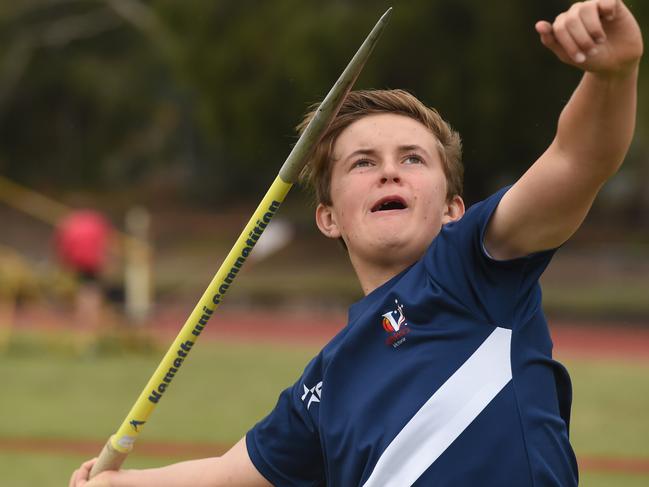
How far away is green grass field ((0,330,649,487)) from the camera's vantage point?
8695 mm

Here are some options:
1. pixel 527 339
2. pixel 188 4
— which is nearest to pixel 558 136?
pixel 527 339

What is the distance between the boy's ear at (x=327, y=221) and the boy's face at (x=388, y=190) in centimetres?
10

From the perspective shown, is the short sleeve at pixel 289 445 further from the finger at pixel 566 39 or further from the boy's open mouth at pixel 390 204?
the finger at pixel 566 39

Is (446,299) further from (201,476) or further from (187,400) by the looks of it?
(187,400)

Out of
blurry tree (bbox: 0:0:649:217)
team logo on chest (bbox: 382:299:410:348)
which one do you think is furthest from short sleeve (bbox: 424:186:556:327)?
blurry tree (bbox: 0:0:649:217)

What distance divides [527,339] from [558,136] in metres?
0.51

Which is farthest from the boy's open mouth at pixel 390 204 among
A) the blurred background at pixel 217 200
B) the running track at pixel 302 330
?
the running track at pixel 302 330

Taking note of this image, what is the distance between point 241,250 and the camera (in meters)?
2.96

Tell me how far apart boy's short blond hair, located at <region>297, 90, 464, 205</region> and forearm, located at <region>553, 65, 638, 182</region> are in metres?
0.67

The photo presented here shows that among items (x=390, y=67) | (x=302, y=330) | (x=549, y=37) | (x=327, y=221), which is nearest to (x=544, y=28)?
(x=549, y=37)

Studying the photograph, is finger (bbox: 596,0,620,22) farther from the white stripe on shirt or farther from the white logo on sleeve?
the white logo on sleeve

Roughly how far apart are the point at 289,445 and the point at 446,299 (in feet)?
2.33

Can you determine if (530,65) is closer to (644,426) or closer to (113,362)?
(113,362)

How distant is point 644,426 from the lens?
10.2m
